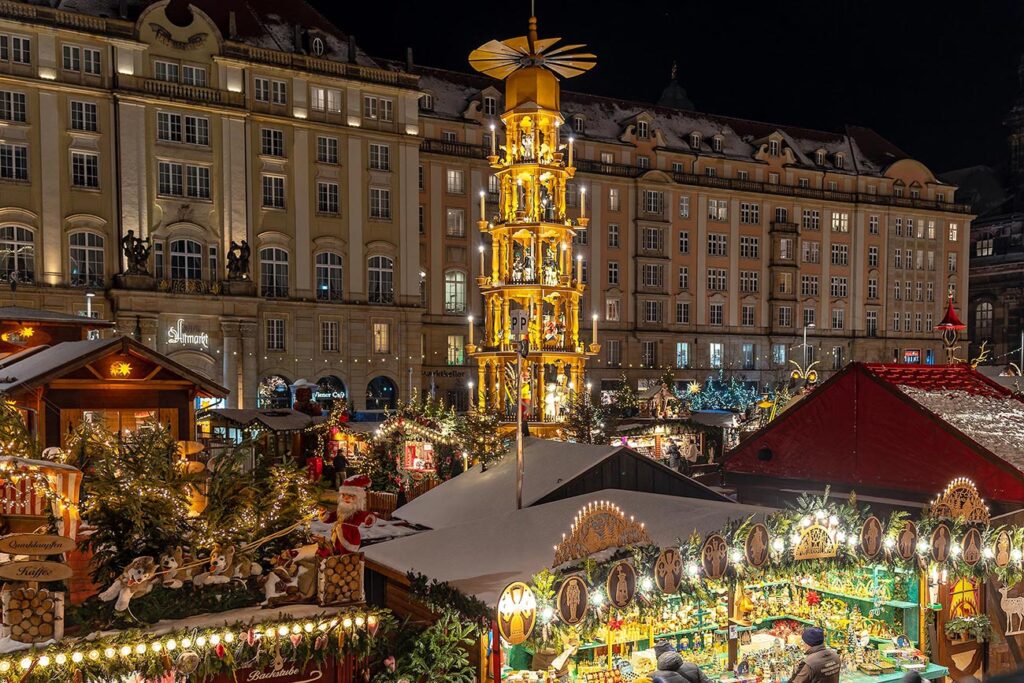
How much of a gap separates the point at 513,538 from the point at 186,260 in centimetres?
3318

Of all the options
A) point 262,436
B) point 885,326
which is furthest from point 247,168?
point 885,326

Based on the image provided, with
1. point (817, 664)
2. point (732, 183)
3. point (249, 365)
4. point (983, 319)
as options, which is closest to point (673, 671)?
point (817, 664)

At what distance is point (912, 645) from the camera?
11.3 meters

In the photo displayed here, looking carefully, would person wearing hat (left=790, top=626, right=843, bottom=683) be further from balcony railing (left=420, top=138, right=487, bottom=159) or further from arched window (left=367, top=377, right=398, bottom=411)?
balcony railing (left=420, top=138, right=487, bottom=159)

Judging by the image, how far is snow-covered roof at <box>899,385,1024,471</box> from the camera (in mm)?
12062

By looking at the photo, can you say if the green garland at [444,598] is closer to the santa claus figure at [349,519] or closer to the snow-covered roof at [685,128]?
the santa claus figure at [349,519]

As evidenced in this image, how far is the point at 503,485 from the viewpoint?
38.6ft

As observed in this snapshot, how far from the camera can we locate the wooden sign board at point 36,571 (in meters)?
6.43

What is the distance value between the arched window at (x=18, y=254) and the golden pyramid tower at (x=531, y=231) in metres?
24.6

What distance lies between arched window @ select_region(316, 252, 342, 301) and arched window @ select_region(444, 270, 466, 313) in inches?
312

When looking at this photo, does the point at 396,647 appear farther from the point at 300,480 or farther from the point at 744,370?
the point at 744,370

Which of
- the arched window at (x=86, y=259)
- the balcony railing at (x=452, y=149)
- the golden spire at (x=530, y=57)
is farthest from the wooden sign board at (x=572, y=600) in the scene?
the balcony railing at (x=452, y=149)

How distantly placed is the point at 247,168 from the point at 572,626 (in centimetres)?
3602

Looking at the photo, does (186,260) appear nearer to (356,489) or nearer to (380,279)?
(380,279)
